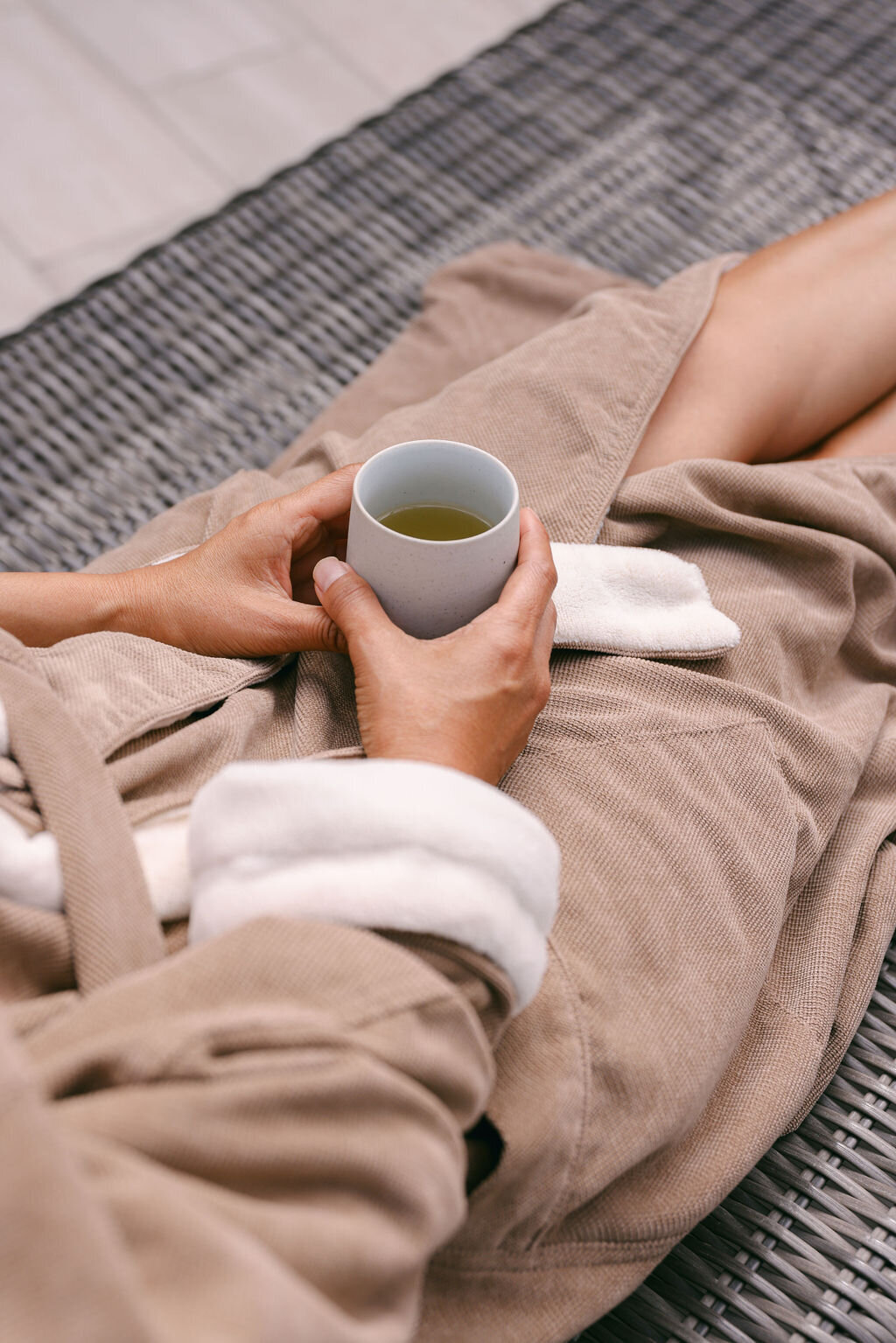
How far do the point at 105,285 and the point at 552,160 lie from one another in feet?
1.91

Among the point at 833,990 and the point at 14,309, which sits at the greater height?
the point at 14,309

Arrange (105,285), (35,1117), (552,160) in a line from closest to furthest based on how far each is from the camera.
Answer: (35,1117) < (105,285) < (552,160)

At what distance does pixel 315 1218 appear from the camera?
385 millimetres

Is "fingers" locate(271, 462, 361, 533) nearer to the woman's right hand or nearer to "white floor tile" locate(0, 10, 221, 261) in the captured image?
the woman's right hand

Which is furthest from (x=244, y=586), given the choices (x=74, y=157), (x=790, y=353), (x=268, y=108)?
(x=268, y=108)

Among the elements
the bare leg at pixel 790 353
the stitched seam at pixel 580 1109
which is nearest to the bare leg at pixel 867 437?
the bare leg at pixel 790 353

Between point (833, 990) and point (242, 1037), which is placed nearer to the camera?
point (242, 1037)

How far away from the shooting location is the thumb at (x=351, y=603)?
1.87 ft

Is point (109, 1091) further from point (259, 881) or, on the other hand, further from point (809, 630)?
point (809, 630)

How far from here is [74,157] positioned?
1.57 m

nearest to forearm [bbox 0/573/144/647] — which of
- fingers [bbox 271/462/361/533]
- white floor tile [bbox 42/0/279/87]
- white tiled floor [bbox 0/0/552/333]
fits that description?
fingers [bbox 271/462/361/533]

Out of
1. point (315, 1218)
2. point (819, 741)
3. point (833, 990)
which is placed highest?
point (315, 1218)

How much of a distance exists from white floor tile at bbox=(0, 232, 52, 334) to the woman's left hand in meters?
0.92

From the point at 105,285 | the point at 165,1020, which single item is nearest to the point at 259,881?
the point at 165,1020
